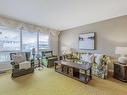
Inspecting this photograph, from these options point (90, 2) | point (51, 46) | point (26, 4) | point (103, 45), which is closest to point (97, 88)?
point (103, 45)

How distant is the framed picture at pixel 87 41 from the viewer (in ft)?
14.5

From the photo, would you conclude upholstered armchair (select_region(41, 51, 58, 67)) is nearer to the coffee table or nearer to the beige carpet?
the coffee table

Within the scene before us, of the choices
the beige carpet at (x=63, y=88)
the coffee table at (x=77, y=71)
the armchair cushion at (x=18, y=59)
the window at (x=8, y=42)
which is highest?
the window at (x=8, y=42)

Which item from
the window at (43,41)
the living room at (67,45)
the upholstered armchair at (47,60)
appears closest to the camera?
the living room at (67,45)

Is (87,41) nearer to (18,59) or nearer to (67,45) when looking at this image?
(67,45)

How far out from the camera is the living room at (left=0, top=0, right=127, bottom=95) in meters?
2.65

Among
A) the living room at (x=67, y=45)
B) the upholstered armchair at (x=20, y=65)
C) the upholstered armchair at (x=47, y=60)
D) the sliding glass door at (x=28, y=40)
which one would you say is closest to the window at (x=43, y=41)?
the living room at (x=67, y=45)

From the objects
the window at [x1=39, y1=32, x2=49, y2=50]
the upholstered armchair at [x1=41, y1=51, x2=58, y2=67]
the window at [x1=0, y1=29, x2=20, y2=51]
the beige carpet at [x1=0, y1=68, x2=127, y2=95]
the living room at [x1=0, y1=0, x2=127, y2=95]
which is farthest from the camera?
the window at [x1=39, y1=32, x2=49, y2=50]

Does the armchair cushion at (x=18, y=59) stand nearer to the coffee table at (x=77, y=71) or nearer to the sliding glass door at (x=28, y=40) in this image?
the sliding glass door at (x=28, y=40)

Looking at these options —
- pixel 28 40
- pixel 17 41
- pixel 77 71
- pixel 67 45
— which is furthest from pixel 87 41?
pixel 17 41

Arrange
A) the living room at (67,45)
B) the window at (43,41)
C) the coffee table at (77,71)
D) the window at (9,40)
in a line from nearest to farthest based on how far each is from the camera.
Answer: the living room at (67,45) < the coffee table at (77,71) < the window at (9,40) < the window at (43,41)

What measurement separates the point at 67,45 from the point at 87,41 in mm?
1549

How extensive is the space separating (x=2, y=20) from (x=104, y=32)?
172 inches

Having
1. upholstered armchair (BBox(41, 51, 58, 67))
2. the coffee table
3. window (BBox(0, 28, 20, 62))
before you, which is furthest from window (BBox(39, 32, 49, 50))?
the coffee table
